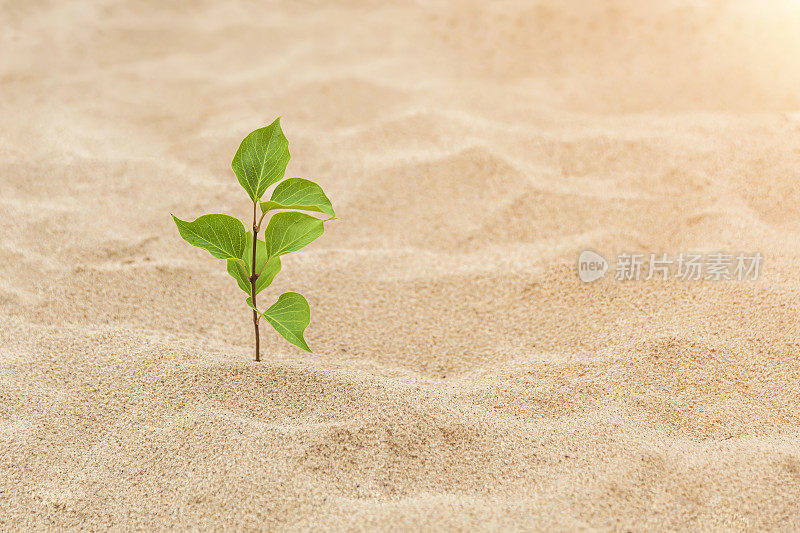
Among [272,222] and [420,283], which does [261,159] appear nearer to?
[272,222]

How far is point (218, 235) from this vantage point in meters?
0.92

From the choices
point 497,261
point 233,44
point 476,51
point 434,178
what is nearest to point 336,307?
point 497,261

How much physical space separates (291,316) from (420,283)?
1.30ft

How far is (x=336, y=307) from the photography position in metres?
1.24

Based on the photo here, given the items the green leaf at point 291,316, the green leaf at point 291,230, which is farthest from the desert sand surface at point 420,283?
the green leaf at point 291,230

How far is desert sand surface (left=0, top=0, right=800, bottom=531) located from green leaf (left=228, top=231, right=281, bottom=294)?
0.43 feet

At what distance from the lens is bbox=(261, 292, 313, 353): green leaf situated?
0.93m

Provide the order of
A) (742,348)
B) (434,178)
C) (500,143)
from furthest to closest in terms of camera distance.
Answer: (500,143) < (434,178) < (742,348)

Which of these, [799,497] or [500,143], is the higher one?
A: [500,143]

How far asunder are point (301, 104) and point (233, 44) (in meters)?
0.56

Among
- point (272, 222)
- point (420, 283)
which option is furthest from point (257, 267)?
point (420, 283)

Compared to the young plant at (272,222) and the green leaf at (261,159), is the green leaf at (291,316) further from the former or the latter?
the green leaf at (261,159)

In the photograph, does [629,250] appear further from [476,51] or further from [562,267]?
[476,51]

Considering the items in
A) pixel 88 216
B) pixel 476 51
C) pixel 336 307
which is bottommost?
pixel 336 307
